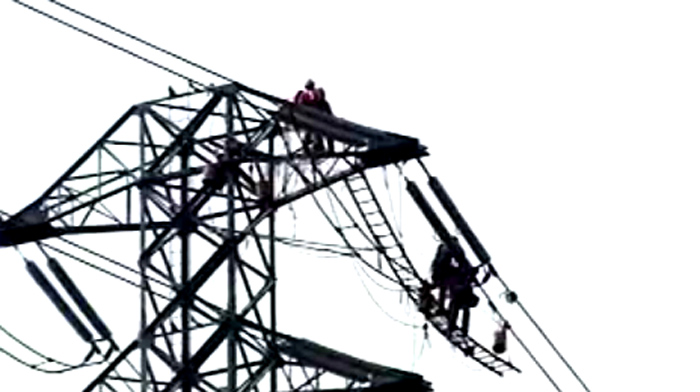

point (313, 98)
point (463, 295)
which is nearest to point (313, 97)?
point (313, 98)

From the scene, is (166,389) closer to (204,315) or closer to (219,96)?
(204,315)

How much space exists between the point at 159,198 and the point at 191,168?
0.66m

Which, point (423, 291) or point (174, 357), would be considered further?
point (423, 291)

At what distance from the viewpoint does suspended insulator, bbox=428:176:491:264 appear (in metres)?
40.7

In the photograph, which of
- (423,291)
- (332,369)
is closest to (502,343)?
(423,291)

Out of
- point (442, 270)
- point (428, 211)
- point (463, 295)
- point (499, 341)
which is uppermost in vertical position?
point (428, 211)

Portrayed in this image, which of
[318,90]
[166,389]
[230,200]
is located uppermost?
[318,90]

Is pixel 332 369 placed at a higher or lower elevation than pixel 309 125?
lower

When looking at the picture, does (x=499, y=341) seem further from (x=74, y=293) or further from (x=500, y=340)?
(x=74, y=293)

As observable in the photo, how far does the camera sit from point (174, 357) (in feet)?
127

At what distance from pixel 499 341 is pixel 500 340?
0.13ft

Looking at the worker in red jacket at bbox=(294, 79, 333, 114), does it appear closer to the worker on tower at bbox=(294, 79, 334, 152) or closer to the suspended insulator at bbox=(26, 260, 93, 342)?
the worker on tower at bbox=(294, 79, 334, 152)

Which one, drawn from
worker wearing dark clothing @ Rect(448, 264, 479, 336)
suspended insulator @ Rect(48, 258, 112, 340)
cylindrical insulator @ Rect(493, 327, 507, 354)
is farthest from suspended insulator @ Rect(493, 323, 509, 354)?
suspended insulator @ Rect(48, 258, 112, 340)

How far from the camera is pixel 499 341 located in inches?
1697
